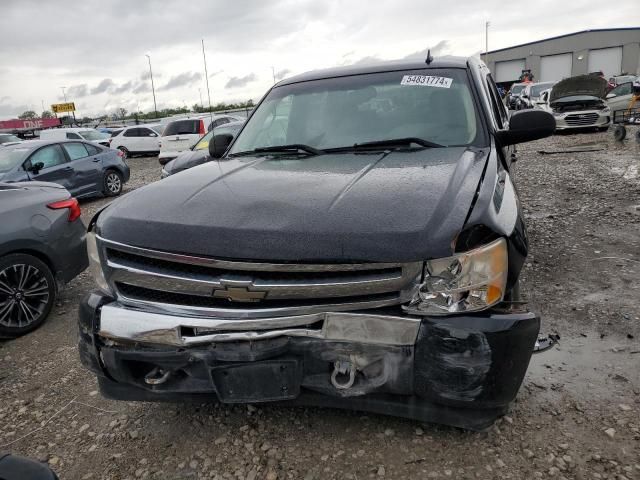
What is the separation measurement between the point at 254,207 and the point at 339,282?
1.72ft

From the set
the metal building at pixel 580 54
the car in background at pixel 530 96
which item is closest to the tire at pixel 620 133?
the car in background at pixel 530 96

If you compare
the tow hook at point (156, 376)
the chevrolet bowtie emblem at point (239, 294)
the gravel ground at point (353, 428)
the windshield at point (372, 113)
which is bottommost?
the gravel ground at point (353, 428)

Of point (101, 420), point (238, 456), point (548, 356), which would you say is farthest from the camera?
point (548, 356)

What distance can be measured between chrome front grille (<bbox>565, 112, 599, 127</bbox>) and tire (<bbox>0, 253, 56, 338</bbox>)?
14.9 m

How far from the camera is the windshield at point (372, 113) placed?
10.0 ft

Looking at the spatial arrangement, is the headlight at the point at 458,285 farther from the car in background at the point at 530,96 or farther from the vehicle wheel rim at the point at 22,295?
the car in background at the point at 530,96

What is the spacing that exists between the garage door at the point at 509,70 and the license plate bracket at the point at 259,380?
58407mm

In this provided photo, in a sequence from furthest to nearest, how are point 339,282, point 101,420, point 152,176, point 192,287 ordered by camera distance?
point 152,176
point 101,420
point 192,287
point 339,282

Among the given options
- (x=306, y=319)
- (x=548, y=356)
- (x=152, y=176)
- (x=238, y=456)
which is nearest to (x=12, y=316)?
(x=238, y=456)

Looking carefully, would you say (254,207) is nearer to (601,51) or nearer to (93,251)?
(93,251)

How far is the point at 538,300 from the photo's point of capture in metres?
3.83

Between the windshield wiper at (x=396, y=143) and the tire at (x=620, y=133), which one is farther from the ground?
the windshield wiper at (x=396, y=143)

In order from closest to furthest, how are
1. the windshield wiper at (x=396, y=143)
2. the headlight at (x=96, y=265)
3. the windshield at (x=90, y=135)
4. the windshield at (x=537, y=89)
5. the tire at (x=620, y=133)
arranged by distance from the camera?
the headlight at (x=96, y=265) → the windshield wiper at (x=396, y=143) → the tire at (x=620, y=133) → the windshield at (x=90, y=135) → the windshield at (x=537, y=89)

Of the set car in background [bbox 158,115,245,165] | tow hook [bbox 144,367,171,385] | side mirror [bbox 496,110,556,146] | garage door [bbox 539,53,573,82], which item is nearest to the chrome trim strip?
tow hook [bbox 144,367,171,385]
